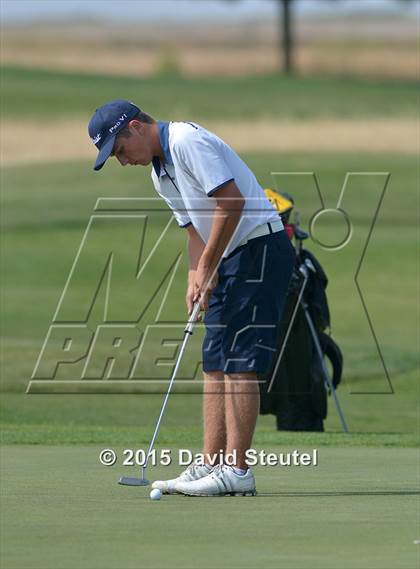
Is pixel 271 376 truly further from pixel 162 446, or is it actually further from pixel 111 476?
pixel 111 476

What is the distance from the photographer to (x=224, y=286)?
7.80 m

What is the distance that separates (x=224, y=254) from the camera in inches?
305

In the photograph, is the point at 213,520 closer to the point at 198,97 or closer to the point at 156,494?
the point at 156,494

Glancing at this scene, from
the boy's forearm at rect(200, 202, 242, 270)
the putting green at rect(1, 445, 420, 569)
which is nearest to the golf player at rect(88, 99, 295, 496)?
the boy's forearm at rect(200, 202, 242, 270)

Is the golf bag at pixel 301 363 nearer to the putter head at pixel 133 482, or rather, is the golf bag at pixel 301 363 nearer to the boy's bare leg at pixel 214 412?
the boy's bare leg at pixel 214 412

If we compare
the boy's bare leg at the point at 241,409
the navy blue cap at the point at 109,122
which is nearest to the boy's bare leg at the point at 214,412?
the boy's bare leg at the point at 241,409

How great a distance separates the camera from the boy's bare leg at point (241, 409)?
7.72 m

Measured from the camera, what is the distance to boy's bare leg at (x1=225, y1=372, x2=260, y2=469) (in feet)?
25.3

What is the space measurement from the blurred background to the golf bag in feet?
3.82

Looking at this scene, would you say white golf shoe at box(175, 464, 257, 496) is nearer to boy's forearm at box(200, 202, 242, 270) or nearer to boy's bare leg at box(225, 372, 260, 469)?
boy's bare leg at box(225, 372, 260, 469)

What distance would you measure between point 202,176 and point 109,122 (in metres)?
0.49

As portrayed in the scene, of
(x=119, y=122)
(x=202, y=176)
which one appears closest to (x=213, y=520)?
(x=202, y=176)

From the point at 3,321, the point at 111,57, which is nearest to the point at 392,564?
the point at 3,321

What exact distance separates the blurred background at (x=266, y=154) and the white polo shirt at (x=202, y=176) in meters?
6.10
